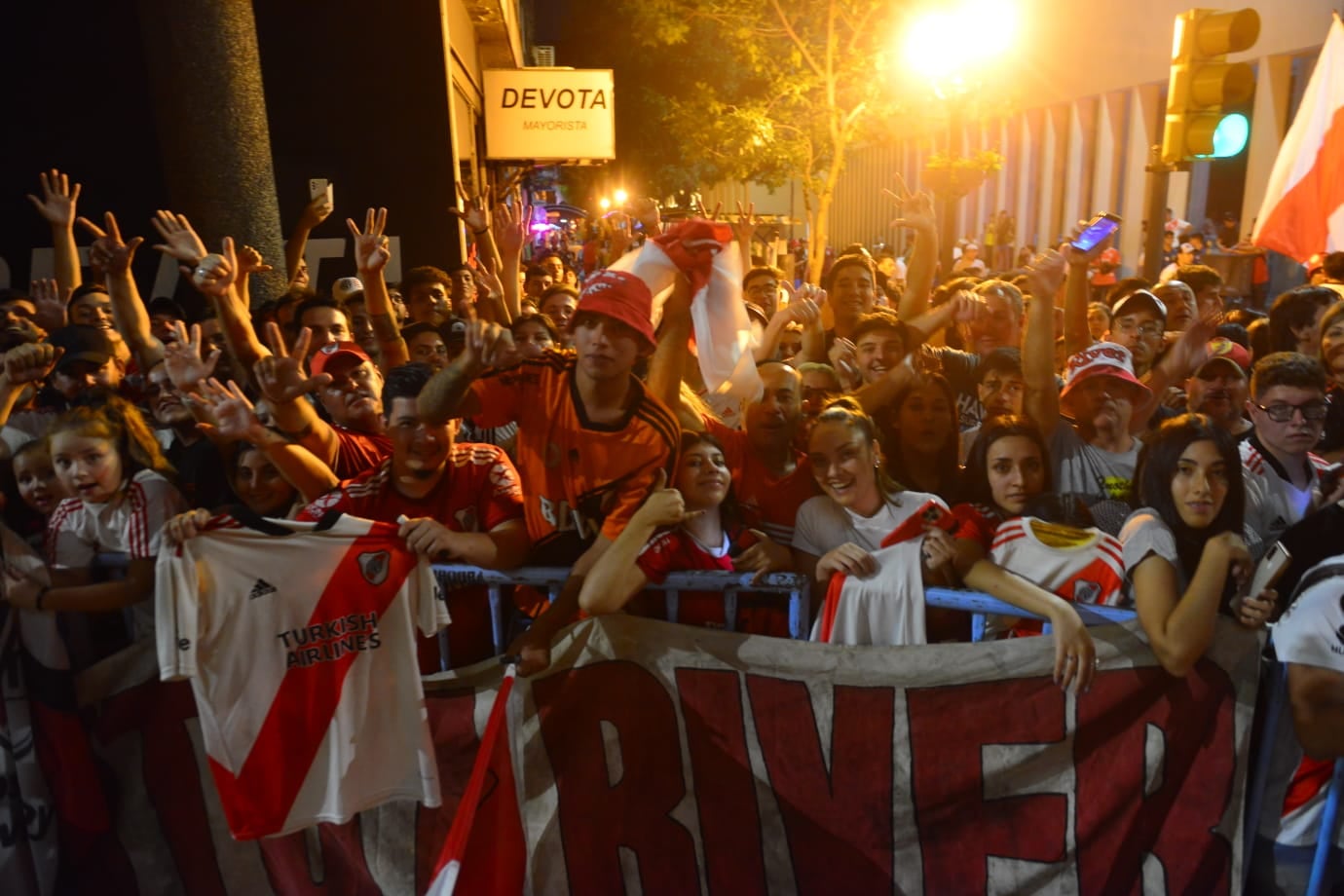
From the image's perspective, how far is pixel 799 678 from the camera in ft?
10.2

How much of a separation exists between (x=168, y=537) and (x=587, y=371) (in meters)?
1.46

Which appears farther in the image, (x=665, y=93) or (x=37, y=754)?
(x=665, y=93)

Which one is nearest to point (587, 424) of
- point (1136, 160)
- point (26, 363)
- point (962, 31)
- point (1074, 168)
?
point (26, 363)

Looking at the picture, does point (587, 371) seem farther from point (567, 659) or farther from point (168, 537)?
point (168, 537)

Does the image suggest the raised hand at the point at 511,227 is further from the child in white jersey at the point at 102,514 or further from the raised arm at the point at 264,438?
the child in white jersey at the point at 102,514

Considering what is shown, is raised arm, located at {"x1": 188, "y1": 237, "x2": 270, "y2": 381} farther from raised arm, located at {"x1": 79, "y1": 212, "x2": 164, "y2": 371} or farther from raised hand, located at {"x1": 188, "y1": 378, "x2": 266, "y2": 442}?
raised hand, located at {"x1": 188, "y1": 378, "x2": 266, "y2": 442}

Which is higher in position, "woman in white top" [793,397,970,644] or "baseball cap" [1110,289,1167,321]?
"baseball cap" [1110,289,1167,321]

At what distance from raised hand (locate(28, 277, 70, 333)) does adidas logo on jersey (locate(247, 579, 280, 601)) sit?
454cm

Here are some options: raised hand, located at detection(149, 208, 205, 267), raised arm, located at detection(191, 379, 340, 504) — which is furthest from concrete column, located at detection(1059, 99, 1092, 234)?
raised arm, located at detection(191, 379, 340, 504)

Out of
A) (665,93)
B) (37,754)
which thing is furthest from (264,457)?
(665,93)

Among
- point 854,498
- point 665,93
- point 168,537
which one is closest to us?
point 168,537

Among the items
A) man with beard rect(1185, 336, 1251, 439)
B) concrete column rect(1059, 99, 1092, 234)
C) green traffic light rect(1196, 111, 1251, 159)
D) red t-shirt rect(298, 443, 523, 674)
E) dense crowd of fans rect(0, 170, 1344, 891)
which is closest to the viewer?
dense crowd of fans rect(0, 170, 1344, 891)

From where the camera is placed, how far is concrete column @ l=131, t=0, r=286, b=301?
6.71 m

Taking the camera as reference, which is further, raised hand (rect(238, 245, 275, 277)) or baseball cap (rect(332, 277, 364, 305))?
baseball cap (rect(332, 277, 364, 305))
